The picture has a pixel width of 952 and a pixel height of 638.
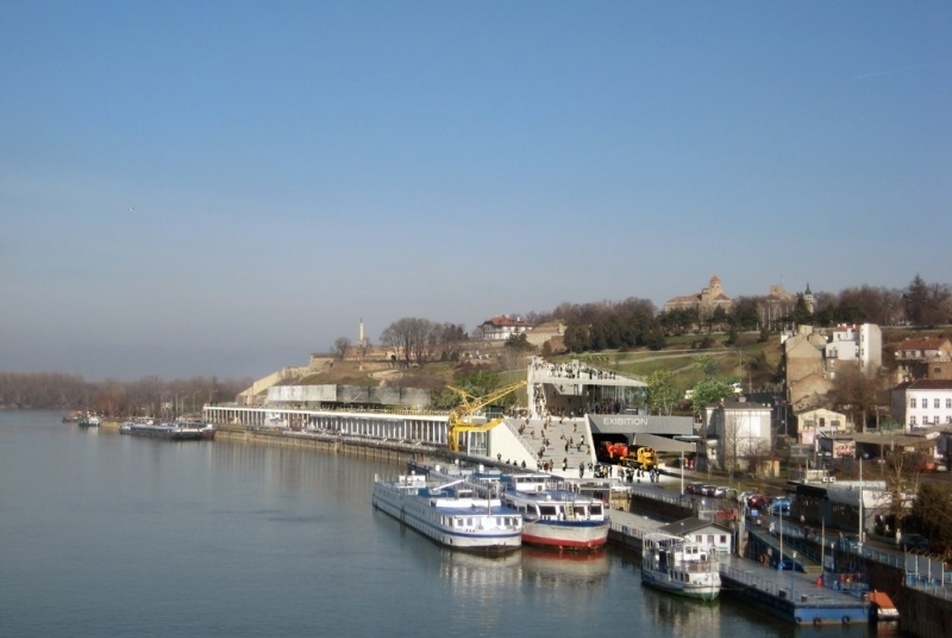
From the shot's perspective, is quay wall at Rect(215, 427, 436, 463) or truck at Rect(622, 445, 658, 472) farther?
quay wall at Rect(215, 427, 436, 463)

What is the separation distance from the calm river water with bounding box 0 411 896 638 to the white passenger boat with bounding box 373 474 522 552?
322mm

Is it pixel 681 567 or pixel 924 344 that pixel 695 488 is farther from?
pixel 924 344

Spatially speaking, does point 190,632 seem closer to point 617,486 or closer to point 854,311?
point 617,486

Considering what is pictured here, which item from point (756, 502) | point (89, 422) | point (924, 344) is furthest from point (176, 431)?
point (756, 502)

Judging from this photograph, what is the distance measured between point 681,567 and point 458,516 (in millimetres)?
6263

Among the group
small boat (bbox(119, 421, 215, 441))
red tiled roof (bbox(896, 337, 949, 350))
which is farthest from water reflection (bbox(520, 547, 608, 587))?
small boat (bbox(119, 421, 215, 441))

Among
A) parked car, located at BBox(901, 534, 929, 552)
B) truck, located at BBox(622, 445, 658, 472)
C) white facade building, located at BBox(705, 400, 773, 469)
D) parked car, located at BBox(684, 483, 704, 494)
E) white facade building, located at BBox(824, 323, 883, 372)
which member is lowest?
parked car, located at BBox(901, 534, 929, 552)

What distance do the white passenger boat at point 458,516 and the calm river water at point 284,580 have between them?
32 centimetres

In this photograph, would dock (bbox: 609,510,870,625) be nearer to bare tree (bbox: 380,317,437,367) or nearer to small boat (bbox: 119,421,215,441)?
small boat (bbox: 119,421,215,441)

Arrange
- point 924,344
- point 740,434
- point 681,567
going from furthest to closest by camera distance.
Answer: point 924,344, point 740,434, point 681,567

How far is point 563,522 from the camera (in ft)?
76.3

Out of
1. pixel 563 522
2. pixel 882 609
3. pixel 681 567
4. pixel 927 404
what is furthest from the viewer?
pixel 927 404

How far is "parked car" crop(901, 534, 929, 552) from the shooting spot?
62.4ft

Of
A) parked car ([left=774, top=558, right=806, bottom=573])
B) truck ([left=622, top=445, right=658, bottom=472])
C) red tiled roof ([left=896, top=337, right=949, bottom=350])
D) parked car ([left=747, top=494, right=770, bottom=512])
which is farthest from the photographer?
red tiled roof ([left=896, top=337, right=949, bottom=350])
